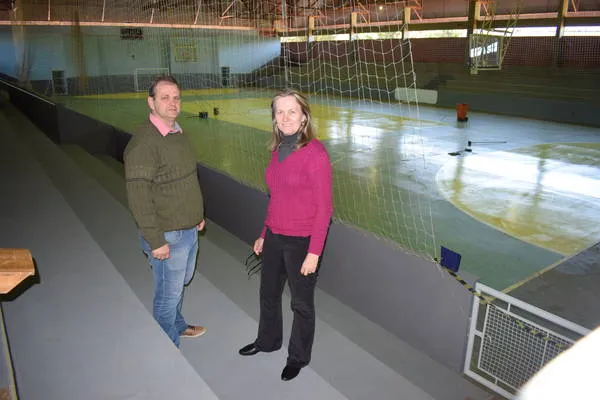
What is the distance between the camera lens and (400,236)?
4.40m

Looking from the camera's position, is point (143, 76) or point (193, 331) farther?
point (143, 76)

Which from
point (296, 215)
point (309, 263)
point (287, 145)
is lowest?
point (309, 263)

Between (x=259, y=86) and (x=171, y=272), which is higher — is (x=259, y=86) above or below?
above

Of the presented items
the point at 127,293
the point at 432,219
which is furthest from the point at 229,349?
the point at 432,219

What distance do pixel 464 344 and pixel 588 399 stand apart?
0.77 m

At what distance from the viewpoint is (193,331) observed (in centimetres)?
262

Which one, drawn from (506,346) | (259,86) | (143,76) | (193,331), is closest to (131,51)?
(143,76)

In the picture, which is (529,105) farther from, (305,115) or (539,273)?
(305,115)

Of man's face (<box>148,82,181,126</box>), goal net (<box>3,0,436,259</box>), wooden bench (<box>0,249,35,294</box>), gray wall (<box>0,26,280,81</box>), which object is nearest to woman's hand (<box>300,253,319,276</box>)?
man's face (<box>148,82,181,126</box>)

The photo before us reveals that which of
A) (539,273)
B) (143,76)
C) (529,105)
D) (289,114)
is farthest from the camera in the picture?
(143,76)

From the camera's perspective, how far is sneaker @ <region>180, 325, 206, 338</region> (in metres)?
2.60

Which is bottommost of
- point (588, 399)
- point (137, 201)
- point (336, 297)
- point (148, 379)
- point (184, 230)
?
point (336, 297)

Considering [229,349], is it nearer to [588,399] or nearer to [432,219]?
[588,399]

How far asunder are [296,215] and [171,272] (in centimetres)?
69
